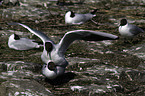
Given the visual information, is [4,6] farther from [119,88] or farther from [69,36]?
[119,88]

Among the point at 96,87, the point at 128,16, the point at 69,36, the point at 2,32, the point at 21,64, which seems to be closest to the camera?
the point at 96,87

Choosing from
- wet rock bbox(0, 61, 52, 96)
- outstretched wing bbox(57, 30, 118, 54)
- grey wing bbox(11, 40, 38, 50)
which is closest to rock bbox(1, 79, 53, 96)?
wet rock bbox(0, 61, 52, 96)

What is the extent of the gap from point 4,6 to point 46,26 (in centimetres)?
313

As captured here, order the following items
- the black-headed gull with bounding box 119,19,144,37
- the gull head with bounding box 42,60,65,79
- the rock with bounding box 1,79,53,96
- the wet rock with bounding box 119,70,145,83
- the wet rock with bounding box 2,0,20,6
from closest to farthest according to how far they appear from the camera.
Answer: the rock with bounding box 1,79,53,96 → the gull head with bounding box 42,60,65,79 → the wet rock with bounding box 119,70,145,83 → the black-headed gull with bounding box 119,19,144,37 → the wet rock with bounding box 2,0,20,6

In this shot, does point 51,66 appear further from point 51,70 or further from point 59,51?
point 59,51

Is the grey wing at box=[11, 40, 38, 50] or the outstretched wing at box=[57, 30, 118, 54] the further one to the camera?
the grey wing at box=[11, 40, 38, 50]

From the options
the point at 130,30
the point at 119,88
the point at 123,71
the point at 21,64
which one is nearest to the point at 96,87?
the point at 119,88

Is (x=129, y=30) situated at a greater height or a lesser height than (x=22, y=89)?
greater

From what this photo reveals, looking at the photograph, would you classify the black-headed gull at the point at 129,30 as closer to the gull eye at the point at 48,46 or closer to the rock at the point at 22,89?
the gull eye at the point at 48,46

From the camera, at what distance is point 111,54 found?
6.05 metres

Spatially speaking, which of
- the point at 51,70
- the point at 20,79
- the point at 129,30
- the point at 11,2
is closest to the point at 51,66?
the point at 51,70

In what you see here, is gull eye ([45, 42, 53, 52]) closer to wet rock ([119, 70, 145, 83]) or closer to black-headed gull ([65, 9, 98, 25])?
wet rock ([119, 70, 145, 83])

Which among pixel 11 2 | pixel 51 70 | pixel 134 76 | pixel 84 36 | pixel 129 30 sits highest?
pixel 11 2

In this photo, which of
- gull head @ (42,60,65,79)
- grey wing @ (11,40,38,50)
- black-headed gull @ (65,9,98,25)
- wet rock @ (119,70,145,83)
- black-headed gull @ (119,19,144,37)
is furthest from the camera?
black-headed gull @ (65,9,98,25)
